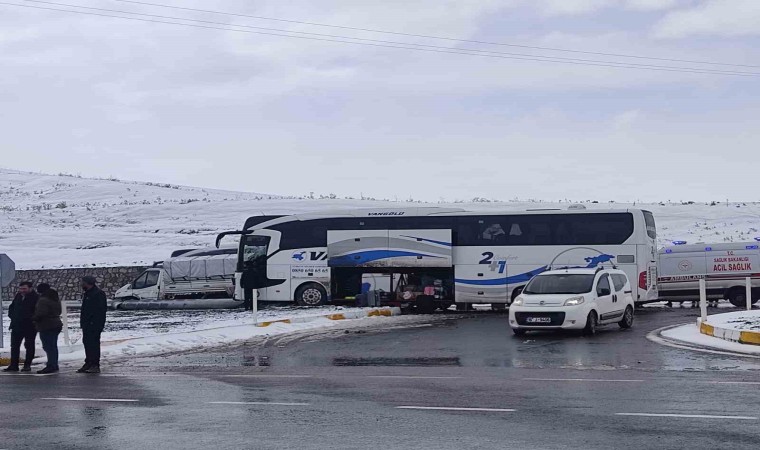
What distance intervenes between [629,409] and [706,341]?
398 inches

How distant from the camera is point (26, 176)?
113 m

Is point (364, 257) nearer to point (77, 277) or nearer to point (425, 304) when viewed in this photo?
point (425, 304)

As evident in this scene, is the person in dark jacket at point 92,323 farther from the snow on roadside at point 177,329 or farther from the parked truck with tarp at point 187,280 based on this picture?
the parked truck with tarp at point 187,280

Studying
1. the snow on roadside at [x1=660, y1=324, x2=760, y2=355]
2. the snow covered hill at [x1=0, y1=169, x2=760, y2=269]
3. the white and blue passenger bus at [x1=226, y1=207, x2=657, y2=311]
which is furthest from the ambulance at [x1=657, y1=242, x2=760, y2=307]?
the snow covered hill at [x1=0, y1=169, x2=760, y2=269]

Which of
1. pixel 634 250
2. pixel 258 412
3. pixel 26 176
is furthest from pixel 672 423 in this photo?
pixel 26 176

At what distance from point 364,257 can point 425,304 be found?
2.81 meters

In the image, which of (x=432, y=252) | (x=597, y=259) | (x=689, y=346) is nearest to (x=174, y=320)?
(x=432, y=252)

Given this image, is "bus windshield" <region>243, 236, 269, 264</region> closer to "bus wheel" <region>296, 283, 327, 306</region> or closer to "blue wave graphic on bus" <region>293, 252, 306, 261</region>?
"blue wave graphic on bus" <region>293, 252, 306, 261</region>

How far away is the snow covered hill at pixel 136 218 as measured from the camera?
6109 cm

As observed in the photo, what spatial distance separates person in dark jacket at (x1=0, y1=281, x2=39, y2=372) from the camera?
1912 cm

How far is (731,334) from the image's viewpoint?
818 inches

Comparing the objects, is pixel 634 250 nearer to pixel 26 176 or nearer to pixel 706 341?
pixel 706 341

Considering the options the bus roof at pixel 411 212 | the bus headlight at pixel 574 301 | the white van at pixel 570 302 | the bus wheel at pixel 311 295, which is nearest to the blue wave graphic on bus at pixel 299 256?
the bus wheel at pixel 311 295

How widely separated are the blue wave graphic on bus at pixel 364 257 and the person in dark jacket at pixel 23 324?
19.3 meters
